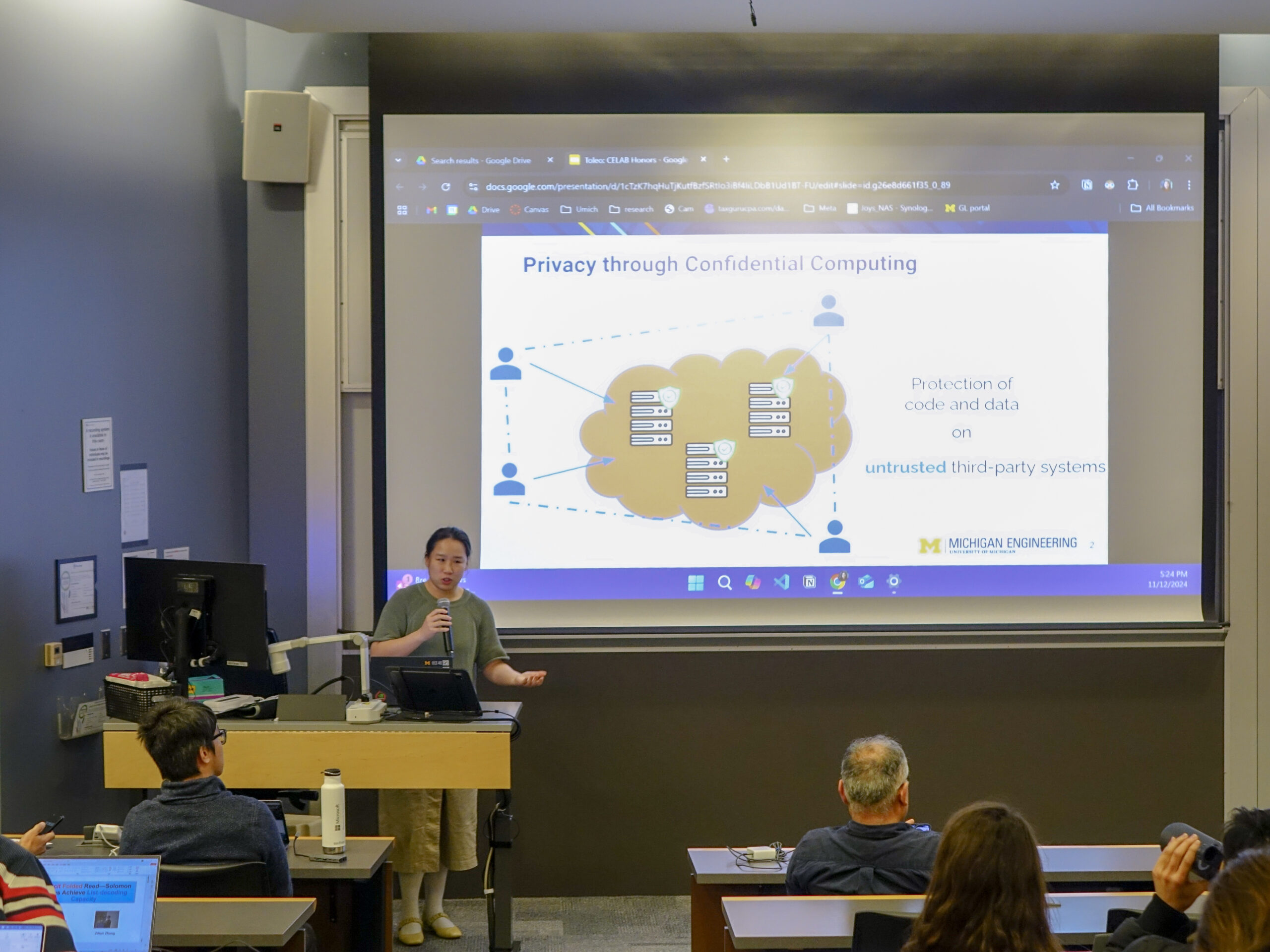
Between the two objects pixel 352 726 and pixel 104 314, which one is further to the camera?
pixel 104 314

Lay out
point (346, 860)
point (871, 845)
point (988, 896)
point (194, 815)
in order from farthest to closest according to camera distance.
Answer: point (346, 860) < point (194, 815) < point (871, 845) < point (988, 896)

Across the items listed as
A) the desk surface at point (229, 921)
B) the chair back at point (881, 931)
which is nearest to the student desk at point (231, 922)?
the desk surface at point (229, 921)

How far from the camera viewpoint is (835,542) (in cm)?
479

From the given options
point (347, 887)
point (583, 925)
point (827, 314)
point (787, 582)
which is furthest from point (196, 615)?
point (827, 314)

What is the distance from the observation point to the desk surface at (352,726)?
367cm

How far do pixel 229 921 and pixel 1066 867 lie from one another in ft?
6.31

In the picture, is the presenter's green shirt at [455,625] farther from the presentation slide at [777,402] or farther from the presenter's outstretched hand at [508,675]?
the presentation slide at [777,402]

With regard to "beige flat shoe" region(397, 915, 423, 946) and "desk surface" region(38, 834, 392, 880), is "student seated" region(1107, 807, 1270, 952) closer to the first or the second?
"desk surface" region(38, 834, 392, 880)

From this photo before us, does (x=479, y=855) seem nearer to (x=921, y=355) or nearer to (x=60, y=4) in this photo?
(x=921, y=355)

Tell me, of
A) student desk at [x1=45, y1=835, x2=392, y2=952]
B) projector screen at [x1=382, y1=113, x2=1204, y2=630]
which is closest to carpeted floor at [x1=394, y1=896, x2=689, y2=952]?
student desk at [x1=45, y1=835, x2=392, y2=952]

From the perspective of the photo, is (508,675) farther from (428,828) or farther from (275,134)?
(275,134)

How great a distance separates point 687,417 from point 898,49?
1.70m

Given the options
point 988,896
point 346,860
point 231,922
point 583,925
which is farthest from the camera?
point 583,925

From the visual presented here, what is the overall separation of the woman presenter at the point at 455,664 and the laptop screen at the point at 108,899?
6.16 feet
